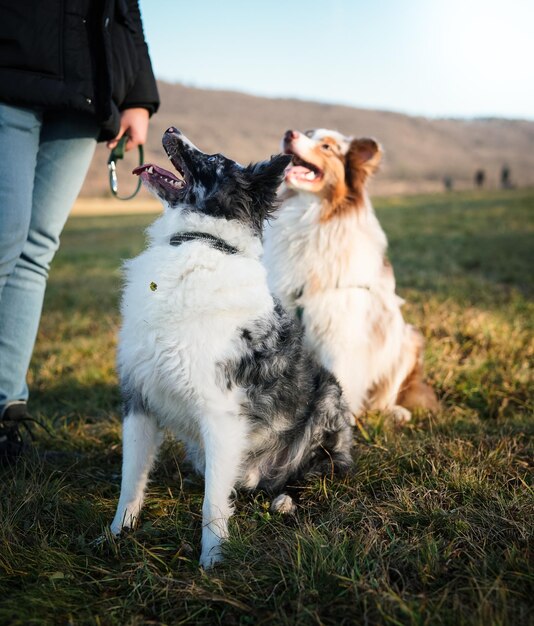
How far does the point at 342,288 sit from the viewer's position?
159 inches

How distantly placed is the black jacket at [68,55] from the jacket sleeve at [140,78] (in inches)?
5.1

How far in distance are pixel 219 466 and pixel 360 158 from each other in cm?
278

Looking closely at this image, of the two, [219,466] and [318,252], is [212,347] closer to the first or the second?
[219,466]

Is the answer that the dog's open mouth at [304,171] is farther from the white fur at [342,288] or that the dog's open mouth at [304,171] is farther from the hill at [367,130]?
the hill at [367,130]

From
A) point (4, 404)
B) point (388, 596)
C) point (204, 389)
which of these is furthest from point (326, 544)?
point (4, 404)

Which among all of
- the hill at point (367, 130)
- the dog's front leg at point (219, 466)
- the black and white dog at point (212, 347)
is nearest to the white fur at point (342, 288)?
the black and white dog at point (212, 347)

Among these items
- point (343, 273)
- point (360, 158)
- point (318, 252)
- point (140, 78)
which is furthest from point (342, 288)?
point (140, 78)

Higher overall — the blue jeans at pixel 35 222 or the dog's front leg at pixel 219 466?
the blue jeans at pixel 35 222

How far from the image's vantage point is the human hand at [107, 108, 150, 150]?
348 centimetres

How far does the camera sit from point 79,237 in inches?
842

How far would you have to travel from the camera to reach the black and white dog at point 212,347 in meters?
2.42

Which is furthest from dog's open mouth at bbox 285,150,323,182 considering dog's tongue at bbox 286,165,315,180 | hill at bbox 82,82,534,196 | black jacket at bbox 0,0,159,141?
hill at bbox 82,82,534,196

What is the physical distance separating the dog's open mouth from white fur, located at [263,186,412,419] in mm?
154

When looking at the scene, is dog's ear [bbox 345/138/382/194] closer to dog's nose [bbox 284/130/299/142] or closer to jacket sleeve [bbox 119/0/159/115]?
dog's nose [bbox 284/130/299/142]
